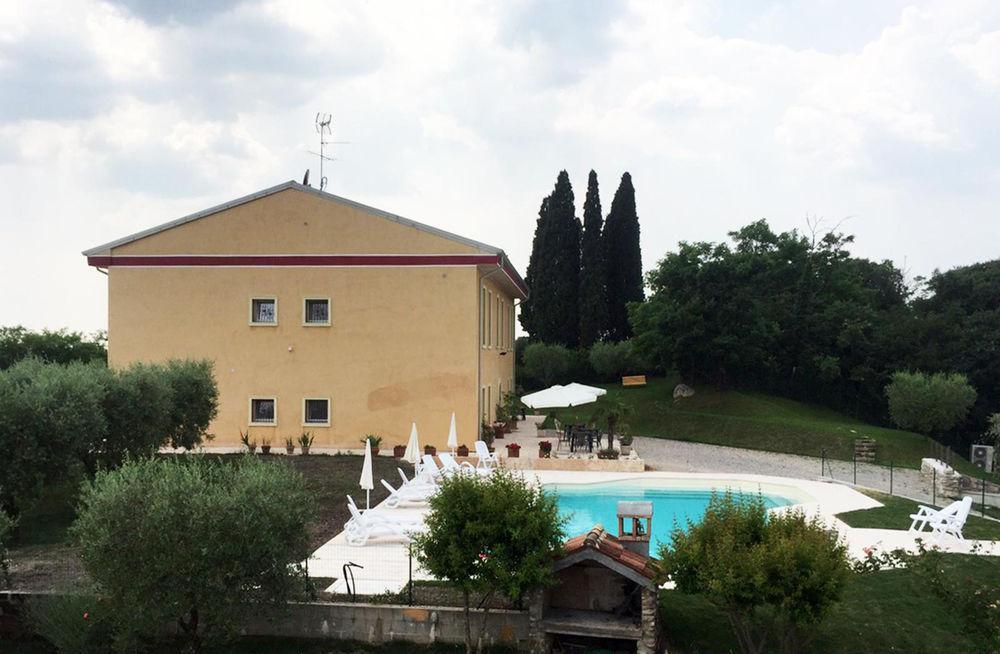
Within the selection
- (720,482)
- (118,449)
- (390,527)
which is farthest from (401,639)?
(720,482)

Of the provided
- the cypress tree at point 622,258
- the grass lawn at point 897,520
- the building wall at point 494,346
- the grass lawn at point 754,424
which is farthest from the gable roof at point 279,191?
the cypress tree at point 622,258

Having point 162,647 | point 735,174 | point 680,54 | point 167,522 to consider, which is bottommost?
point 162,647

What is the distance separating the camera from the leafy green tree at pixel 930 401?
87.0 ft

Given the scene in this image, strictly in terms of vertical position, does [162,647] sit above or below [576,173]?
below

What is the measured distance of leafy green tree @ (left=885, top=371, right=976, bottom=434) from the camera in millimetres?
26516

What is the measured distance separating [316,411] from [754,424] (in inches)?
658

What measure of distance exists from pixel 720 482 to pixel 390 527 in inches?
398

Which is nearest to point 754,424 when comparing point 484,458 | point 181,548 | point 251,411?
point 484,458

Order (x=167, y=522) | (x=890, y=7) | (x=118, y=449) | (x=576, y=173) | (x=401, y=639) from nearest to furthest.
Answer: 1. (x=167, y=522)
2. (x=401, y=639)
3. (x=118, y=449)
4. (x=890, y=7)
5. (x=576, y=173)

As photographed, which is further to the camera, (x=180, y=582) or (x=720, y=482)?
(x=720, y=482)

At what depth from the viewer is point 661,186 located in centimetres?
2916

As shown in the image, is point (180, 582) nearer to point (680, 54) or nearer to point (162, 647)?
point (162, 647)

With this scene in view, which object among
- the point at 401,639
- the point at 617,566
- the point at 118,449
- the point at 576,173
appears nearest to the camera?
the point at 617,566

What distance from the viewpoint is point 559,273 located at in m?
43.6
